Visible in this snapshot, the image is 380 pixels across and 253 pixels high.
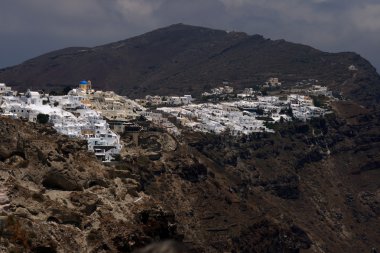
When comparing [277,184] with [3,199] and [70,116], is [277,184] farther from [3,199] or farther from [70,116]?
[3,199]

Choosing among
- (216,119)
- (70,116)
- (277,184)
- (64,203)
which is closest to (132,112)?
(70,116)

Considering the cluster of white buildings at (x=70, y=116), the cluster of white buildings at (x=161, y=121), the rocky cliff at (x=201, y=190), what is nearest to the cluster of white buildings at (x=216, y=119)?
the rocky cliff at (x=201, y=190)

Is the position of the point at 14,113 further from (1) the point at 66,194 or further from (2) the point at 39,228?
(2) the point at 39,228

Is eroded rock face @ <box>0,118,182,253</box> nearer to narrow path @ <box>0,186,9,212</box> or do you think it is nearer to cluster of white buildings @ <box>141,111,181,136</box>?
narrow path @ <box>0,186,9,212</box>

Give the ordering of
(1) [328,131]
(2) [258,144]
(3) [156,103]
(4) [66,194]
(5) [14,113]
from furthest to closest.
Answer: (3) [156,103], (1) [328,131], (2) [258,144], (5) [14,113], (4) [66,194]

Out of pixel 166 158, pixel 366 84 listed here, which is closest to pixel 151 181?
pixel 166 158

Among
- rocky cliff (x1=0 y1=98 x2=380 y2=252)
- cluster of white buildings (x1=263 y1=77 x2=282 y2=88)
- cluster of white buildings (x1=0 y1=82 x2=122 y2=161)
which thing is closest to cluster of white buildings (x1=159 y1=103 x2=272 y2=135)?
rocky cliff (x1=0 y1=98 x2=380 y2=252)

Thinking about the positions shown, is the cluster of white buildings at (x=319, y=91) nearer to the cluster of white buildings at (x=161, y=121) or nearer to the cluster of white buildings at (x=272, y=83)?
the cluster of white buildings at (x=272, y=83)
